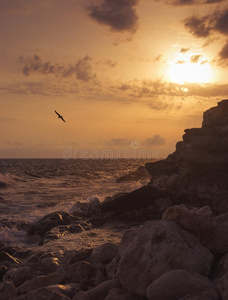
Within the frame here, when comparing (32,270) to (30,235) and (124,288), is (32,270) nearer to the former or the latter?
(124,288)

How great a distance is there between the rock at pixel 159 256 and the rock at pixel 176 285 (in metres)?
0.39

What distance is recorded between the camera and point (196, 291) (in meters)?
4.31

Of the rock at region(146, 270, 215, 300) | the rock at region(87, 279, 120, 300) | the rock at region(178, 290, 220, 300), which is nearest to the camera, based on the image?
the rock at region(178, 290, 220, 300)

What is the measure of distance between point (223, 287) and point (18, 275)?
4.73 meters

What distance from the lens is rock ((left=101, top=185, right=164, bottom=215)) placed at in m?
15.0

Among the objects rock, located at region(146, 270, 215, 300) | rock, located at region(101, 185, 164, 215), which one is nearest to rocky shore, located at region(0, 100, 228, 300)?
rock, located at region(146, 270, 215, 300)

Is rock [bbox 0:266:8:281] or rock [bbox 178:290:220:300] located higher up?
rock [bbox 178:290:220:300]

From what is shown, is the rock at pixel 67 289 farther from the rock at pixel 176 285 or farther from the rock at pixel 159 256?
the rock at pixel 176 285

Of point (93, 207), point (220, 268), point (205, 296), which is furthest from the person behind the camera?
point (93, 207)

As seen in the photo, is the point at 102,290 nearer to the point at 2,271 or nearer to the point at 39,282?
the point at 39,282

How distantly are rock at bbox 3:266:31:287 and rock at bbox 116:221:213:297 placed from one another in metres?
2.77

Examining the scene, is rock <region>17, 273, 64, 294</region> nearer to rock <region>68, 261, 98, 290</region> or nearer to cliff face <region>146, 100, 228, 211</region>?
rock <region>68, 261, 98, 290</region>

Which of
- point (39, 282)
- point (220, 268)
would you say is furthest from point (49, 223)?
point (220, 268)

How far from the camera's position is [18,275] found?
23.5ft
